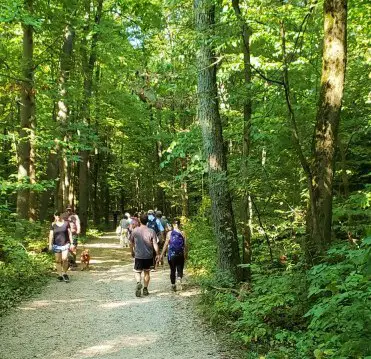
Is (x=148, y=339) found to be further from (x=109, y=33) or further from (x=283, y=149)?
(x=109, y=33)

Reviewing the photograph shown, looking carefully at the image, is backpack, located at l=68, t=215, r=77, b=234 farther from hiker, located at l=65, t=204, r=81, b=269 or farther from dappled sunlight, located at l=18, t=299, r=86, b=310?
dappled sunlight, located at l=18, t=299, r=86, b=310

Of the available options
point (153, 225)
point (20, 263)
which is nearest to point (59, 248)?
point (20, 263)

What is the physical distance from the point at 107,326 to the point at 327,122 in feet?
16.5

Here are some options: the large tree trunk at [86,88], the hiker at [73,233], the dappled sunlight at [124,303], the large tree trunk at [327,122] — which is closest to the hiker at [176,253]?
the dappled sunlight at [124,303]

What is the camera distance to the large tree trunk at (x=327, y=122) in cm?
559

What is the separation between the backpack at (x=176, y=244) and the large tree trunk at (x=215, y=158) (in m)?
1.49

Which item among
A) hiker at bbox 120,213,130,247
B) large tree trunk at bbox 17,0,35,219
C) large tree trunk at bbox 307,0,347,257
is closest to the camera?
large tree trunk at bbox 307,0,347,257

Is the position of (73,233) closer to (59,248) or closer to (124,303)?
(59,248)

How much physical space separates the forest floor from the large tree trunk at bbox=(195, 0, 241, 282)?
4.47 feet

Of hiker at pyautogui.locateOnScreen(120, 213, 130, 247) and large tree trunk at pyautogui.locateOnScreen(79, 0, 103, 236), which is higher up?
large tree trunk at pyautogui.locateOnScreen(79, 0, 103, 236)

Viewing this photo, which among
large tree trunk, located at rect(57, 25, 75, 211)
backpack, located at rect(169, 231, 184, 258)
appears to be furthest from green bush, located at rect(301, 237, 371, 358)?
large tree trunk, located at rect(57, 25, 75, 211)

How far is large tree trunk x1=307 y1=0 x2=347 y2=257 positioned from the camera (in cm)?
559

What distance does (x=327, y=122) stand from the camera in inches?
224

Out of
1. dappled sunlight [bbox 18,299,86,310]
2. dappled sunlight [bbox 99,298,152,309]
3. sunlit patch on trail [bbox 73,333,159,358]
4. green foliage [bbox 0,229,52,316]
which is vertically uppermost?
green foliage [bbox 0,229,52,316]
